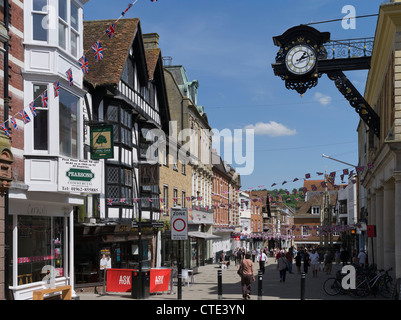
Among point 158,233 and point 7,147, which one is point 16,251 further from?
point 158,233

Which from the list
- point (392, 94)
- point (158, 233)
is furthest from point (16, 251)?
point (158, 233)

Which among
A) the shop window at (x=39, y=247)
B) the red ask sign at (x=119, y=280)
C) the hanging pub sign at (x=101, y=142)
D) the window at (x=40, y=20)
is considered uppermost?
the window at (x=40, y=20)

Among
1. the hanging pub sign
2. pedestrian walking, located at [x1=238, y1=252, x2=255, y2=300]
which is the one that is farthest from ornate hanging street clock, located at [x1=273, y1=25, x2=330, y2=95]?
pedestrian walking, located at [x1=238, y1=252, x2=255, y2=300]

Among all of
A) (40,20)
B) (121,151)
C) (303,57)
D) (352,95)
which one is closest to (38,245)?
(40,20)

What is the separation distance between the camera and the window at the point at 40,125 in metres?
15.6

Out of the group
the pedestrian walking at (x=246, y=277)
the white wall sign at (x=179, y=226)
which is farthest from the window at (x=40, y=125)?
the pedestrian walking at (x=246, y=277)

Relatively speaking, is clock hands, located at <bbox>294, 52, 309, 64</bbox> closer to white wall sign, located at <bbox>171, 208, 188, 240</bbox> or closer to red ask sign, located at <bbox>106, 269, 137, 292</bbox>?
white wall sign, located at <bbox>171, 208, 188, 240</bbox>

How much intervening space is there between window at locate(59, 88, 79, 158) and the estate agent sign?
0.74 meters

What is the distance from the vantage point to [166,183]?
112 feet

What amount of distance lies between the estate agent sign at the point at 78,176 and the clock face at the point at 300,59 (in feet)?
30.8

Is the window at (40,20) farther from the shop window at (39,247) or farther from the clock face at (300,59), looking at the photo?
the clock face at (300,59)

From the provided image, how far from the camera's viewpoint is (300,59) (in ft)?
→ 71.8

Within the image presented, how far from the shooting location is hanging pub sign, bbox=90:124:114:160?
2058 centimetres

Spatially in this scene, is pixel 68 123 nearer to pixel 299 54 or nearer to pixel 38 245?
pixel 38 245
